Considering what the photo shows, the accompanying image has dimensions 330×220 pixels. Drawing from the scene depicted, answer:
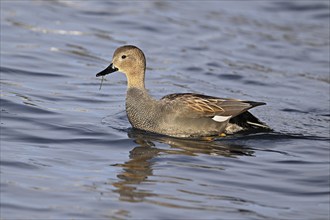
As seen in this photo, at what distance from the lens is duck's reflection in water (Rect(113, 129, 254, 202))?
846 centimetres

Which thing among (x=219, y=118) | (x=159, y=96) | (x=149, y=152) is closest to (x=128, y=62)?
(x=219, y=118)

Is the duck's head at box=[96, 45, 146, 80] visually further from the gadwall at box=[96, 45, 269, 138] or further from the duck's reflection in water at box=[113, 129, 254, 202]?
the duck's reflection in water at box=[113, 129, 254, 202]

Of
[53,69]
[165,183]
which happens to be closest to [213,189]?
[165,183]

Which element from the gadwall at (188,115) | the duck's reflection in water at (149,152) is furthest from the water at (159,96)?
the gadwall at (188,115)

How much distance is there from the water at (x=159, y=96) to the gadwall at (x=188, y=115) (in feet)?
0.72

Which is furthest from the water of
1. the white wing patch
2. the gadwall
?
the white wing patch

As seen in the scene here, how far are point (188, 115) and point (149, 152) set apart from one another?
3.38ft

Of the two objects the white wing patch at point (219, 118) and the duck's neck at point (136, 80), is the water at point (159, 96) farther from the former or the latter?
the duck's neck at point (136, 80)

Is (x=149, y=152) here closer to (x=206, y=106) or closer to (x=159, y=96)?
(x=206, y=106)

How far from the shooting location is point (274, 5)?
1959cm

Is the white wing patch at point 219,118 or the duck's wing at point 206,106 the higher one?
the duck's wing at point 206,106

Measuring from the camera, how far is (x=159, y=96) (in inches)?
508

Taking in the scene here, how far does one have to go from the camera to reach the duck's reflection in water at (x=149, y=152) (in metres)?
8.46

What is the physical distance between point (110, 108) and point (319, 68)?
481cm
